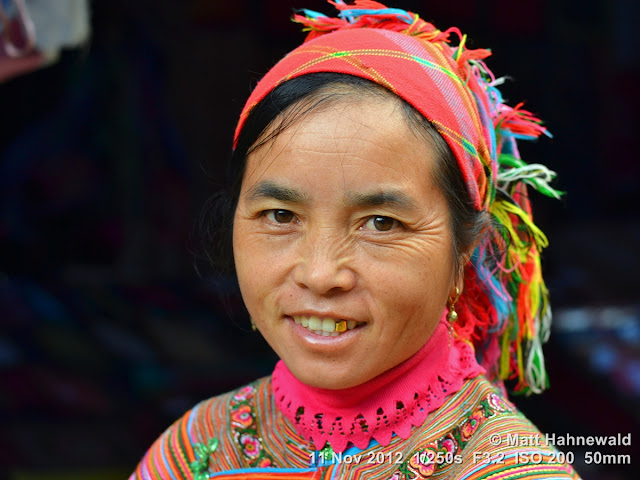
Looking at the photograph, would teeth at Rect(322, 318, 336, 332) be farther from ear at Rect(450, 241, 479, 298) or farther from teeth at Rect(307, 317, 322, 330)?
ear at Rect(450, 241, 479, 298)

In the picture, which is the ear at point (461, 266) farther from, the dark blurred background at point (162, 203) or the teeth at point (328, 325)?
the dark blurred background at point (162, 203)

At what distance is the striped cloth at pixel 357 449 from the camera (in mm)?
1391

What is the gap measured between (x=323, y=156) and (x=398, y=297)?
293 mm

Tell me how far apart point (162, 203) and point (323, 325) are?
3.08 meters

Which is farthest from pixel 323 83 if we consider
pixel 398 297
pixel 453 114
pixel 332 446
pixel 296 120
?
pixel 332 446

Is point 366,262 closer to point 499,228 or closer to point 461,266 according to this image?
point 461,266

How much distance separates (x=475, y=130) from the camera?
59.4 inches

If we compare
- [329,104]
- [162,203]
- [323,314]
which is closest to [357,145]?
[329,104]

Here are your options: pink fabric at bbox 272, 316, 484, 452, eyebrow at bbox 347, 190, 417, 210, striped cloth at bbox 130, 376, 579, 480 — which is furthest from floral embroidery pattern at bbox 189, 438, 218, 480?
eyebrow at bbox 347, 190, 417, 210

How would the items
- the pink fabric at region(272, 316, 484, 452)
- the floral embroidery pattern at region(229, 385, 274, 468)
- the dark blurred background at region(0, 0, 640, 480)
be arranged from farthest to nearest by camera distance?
1. the dark blurred background at region(0, 0, 640, 480)
2. the floral embroidery pattern at region(229, 385, 274, 468)
3. the pink fabric at region(272, 316, 484, 452)

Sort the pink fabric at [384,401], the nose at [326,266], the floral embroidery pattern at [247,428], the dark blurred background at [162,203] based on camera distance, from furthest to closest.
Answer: the dark blurred background at [162,203], the floral embroidery pattern at [247,428], the pink fabric at [384,401], the nose at [326,266]

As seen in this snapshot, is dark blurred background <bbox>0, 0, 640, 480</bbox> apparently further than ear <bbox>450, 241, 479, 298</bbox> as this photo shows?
Yes

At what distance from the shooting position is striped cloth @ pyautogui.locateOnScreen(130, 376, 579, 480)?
1.39 metres

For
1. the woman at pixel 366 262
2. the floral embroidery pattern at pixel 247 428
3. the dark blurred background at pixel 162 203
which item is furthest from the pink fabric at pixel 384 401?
the dark blurred background at pixel 162 203
